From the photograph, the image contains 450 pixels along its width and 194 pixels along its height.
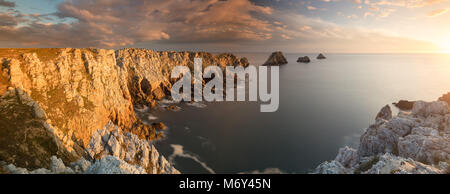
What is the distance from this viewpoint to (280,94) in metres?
88.1

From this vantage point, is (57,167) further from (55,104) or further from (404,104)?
(404,104)

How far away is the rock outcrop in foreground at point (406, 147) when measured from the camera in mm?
15875

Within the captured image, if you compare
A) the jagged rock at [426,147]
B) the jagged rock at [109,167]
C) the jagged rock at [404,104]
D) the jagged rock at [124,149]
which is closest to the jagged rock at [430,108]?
the jagged rock at [426,147]

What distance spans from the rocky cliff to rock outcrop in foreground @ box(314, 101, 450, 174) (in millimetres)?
27235

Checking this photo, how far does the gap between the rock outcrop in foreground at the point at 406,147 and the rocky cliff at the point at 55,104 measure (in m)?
27.2

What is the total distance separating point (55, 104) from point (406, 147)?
42.0 metres

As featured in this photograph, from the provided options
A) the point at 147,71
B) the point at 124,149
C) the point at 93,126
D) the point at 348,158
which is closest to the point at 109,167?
the point at 124,149

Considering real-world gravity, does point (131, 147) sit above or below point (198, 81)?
below

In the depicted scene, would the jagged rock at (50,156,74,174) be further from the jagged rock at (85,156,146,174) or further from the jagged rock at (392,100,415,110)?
the jagged rock at (392,100,415,110)

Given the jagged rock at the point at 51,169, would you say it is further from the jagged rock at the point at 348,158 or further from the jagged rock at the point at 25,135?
the jagged rock at the point at 348,158

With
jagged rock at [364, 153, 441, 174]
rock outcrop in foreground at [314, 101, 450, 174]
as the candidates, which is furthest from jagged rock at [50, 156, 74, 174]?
rock outcrop in foreground at [314, 101, 450, 174]
